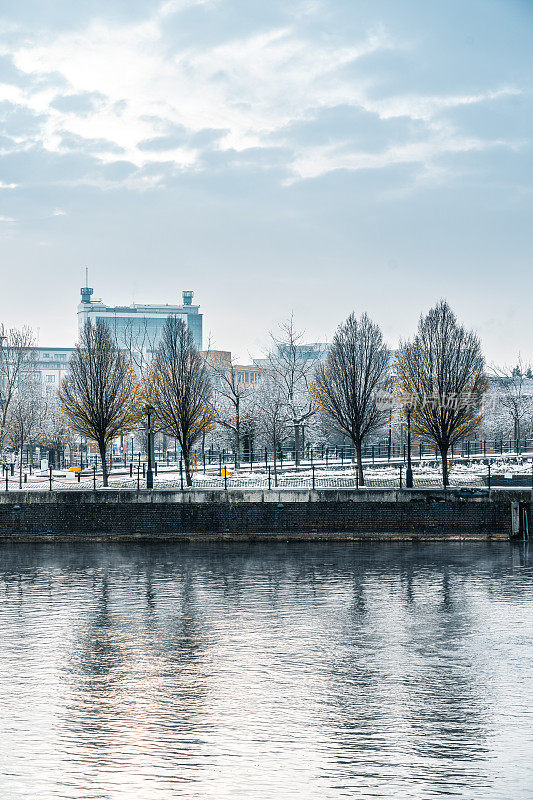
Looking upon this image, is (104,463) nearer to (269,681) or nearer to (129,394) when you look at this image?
(129,394)

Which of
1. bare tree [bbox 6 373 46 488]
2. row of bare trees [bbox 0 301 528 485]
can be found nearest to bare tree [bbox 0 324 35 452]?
bare tree [bbox 6 373 46 488]

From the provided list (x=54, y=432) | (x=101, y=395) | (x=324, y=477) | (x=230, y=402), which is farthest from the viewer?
(x=230, y=402)

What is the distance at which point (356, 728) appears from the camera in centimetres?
1916

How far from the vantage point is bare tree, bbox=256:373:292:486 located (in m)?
67.4

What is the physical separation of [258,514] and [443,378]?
1407cm

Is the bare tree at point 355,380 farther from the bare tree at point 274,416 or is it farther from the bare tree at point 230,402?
the bare tree at point 230,402

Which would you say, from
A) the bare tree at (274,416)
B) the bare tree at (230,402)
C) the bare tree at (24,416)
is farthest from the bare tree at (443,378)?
the bare tree at (24,416)

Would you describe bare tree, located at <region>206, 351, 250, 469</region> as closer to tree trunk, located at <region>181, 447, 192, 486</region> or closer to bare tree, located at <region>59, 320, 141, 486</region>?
bare tree, located at <region>59, 320, 141, 486</region>

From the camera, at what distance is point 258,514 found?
46.6 m

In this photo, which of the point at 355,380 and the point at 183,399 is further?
the point at 183,399

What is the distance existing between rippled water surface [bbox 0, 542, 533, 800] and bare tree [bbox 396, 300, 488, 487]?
44.9ft

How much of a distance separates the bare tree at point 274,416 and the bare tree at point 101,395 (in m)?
9.19

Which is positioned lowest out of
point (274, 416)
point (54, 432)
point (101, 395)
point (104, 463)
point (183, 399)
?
point (104, 463)

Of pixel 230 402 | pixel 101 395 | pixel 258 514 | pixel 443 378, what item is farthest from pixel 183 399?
pixel 230 402
